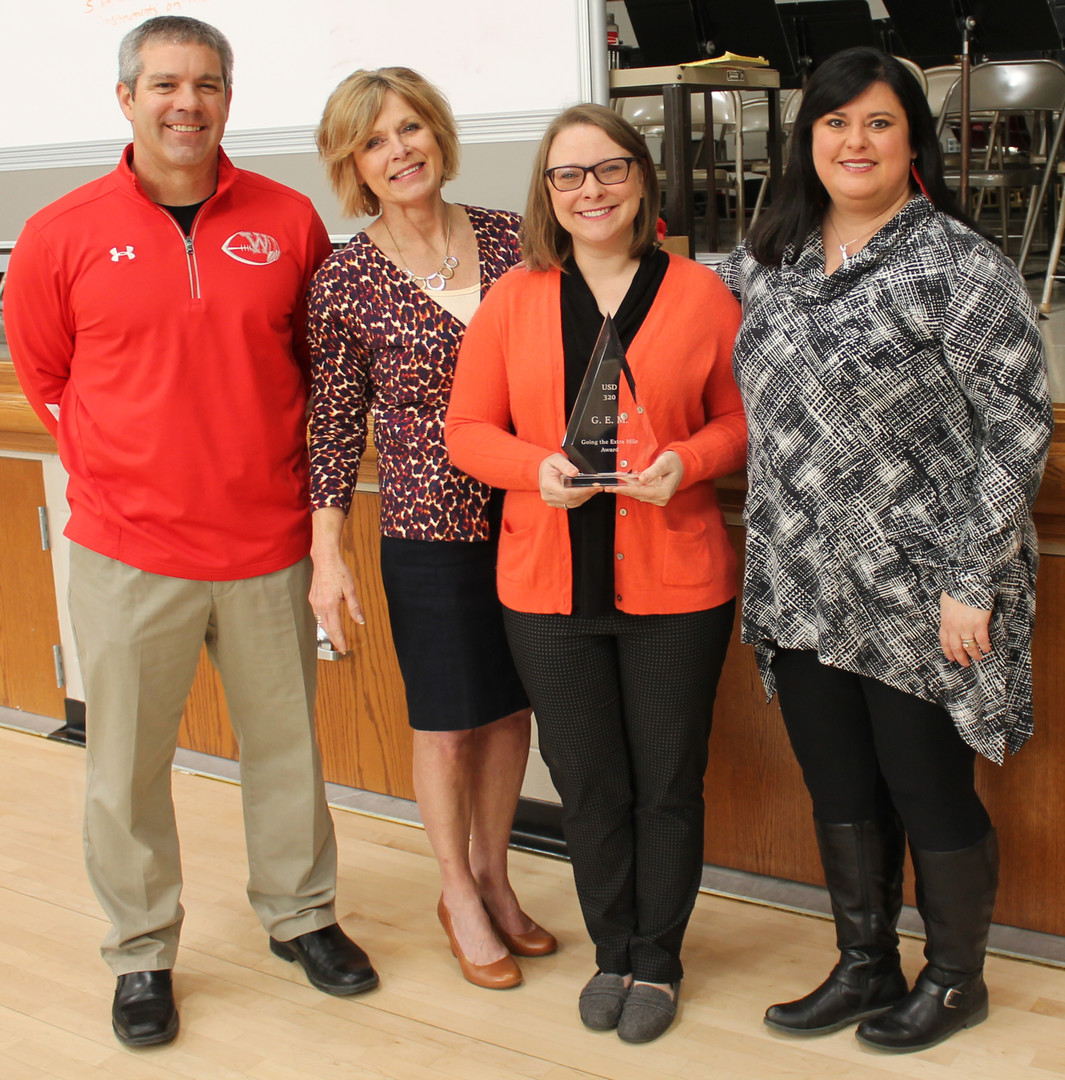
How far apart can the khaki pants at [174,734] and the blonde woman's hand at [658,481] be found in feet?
2.31

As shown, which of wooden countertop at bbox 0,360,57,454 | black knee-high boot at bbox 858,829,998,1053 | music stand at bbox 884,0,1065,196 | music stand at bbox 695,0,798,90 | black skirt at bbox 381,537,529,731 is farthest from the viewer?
music stand at bbox 695,0,798,90

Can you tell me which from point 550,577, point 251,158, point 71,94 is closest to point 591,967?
point 550,577

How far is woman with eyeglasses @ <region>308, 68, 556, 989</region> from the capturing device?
1938 mm

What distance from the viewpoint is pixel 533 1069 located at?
1.94m

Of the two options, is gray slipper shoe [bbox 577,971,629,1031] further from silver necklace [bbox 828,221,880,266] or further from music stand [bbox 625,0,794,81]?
music stand [bbox 625,0,794,81]

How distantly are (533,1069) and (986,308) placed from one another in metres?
1.35

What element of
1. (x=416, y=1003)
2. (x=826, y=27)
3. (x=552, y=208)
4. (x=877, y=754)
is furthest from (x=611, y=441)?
(x=826, y=27)

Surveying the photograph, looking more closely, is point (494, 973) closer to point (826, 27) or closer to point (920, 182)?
point (920, 182)

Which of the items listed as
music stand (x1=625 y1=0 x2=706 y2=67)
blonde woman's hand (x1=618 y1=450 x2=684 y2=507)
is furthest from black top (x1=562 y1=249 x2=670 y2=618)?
music stand (x1=625 y1=0 x2=706 y2=67)

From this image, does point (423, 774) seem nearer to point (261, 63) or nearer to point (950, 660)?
point (950, 660)

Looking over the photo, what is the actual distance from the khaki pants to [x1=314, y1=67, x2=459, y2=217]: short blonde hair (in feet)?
2.22

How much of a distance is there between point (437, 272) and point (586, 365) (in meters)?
0.36

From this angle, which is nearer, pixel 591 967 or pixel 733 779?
pixel 591 967

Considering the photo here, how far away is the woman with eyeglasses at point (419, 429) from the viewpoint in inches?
76.3
